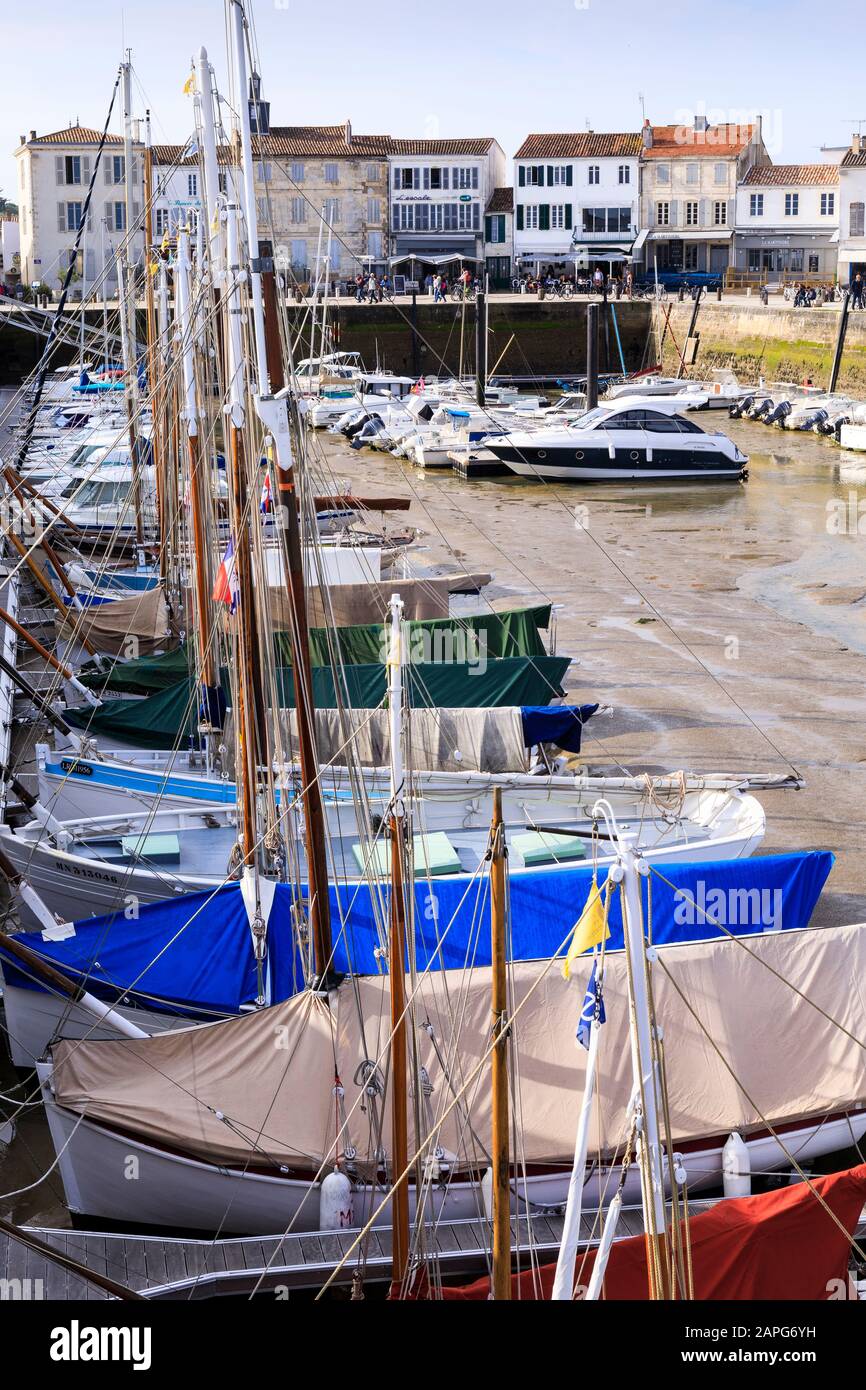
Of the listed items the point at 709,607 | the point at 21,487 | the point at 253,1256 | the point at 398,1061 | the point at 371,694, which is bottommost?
the point at 253,1256

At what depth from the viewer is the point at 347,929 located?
11.2m

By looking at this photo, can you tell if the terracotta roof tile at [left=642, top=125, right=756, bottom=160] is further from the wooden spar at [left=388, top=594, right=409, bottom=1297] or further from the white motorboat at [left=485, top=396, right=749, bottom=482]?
the wooden spar at [left=388, top=594, right=409, bottom=1297]

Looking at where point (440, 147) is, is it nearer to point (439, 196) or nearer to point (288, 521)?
point (439, 196)

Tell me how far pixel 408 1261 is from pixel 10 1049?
193 inches

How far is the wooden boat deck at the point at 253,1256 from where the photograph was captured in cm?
863

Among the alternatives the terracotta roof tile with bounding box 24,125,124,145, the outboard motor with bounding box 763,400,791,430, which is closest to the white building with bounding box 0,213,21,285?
the terracotta roof tile with bounding box 24,125,124,145

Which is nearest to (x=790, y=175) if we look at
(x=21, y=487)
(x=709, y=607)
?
(x=709, y=607)

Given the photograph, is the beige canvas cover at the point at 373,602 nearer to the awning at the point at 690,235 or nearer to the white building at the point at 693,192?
the white building at the point at 693,192

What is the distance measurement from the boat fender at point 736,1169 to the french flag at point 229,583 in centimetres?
579

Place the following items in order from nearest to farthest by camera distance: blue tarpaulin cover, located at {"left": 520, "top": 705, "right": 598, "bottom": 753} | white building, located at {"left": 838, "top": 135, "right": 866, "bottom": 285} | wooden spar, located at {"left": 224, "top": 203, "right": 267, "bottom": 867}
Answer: wooden spar, located at {"left": 224, "top": 203, "right": 267, "bottom": 867} → blue tarpaulin cover, located at {"left": 520, "top": 705, "right": 598, "bottom": 753} → white building, located at {"left": 838, "top": 135, "right": 866, "bottom": 285}

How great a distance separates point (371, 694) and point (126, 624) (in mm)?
5048

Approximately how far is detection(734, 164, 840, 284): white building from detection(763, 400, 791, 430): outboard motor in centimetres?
2501

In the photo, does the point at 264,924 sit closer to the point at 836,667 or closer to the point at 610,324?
the point at 836,667

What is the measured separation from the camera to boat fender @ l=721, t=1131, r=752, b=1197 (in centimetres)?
959
